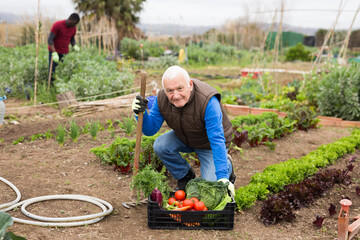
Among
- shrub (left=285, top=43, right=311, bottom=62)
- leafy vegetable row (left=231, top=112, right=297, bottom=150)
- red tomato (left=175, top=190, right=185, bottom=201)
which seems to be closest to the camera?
red tomato (left=175, top=190, right=185, bottom=201)

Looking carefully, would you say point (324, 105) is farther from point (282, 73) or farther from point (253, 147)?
point (282, 73)

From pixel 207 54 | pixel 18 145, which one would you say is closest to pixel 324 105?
pixel 18 145

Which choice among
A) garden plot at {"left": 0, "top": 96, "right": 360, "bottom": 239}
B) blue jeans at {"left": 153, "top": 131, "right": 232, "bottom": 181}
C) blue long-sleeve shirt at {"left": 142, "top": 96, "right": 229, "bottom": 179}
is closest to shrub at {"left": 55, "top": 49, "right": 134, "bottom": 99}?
garden plot at {"left": 0, "top": 96, "right": 360, "bottom": 239}

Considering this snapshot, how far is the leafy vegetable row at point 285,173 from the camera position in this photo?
3.66 meters

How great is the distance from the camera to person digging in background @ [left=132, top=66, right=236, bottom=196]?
10.5 feet

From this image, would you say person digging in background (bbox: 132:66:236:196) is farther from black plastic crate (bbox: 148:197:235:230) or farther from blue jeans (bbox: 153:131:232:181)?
black plastic crate (bbox: 148:197:235:230)

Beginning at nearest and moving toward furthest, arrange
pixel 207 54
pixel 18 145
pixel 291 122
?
pixel 18 145 < pixel 291 122 < pixel 207 54

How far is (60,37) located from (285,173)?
21.3 feet

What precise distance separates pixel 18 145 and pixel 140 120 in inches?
112

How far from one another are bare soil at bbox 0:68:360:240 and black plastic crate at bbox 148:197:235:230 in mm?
54

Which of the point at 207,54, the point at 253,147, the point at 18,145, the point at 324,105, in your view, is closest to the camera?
the point at 18,145

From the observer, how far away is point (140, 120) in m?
3.42

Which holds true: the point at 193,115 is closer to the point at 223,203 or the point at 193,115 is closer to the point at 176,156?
the point at 176,156

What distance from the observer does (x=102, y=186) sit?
407 centimetres
